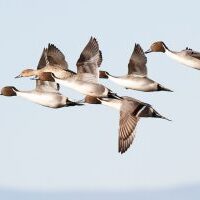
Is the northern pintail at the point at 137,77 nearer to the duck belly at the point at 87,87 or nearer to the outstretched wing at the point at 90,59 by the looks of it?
the outstretched wing at the point at 90,59

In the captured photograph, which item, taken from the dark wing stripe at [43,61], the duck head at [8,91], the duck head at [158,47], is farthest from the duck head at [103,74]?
the duck head at [8,91]

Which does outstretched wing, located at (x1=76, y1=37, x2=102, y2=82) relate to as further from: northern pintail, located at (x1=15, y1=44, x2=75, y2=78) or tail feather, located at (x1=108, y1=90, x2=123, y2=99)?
tail feather, located at (x1=108, y1=90, x2=123, y2=99)

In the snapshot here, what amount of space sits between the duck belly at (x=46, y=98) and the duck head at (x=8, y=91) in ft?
3.11

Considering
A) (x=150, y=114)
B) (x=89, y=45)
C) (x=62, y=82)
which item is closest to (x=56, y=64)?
(x=89, y=45)

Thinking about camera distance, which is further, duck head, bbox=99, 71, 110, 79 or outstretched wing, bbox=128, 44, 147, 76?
duck head, bbox=99, 71, 110, 79

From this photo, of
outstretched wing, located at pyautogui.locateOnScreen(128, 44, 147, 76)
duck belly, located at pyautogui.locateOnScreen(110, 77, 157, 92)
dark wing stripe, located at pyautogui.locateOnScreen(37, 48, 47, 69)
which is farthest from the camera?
dark wing stripe, located at pyautogui.locateOnScreen(37, 48, 47, 69)

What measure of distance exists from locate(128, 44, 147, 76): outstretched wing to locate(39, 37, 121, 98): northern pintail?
0.85 meters

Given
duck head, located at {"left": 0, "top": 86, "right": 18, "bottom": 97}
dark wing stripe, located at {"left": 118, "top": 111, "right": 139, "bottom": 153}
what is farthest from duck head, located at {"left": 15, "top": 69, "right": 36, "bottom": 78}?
dark wing stripe, located at {"left": 118, "top": 111, "right": 139, "bottom": 153}

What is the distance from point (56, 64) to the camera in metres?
21.6

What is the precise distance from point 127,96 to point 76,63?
6.94 ft

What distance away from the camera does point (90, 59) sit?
2067 cm

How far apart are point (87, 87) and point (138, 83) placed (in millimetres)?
1677

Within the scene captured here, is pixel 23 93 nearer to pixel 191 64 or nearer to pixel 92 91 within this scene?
pixel 92 91

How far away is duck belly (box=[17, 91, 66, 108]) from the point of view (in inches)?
741
